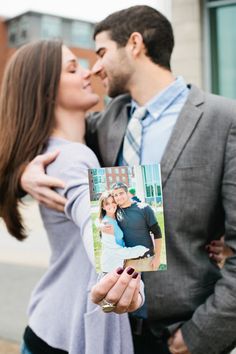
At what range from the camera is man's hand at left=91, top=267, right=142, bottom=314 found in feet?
4.08

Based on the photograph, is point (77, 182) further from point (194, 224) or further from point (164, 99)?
point (164, 99)

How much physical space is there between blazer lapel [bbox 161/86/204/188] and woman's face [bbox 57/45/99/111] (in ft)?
1.45

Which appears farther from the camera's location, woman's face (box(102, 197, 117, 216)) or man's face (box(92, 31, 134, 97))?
man's face (box(92, 31, 134, 97))

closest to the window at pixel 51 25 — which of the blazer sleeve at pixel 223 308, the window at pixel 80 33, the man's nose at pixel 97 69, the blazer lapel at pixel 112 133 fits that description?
the window at pixel 80 33

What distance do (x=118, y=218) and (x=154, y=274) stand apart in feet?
2.19

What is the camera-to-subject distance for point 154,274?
189 cm

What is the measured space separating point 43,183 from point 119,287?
0.67 metres

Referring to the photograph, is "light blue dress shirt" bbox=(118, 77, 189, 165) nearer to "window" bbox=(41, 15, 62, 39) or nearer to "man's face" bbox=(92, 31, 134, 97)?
"man's face" bbox=(92, 31, 134, 97)

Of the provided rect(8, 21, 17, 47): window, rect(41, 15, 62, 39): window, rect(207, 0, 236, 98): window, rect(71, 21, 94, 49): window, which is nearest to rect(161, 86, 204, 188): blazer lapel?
rect(207, 0, 236, 98): window

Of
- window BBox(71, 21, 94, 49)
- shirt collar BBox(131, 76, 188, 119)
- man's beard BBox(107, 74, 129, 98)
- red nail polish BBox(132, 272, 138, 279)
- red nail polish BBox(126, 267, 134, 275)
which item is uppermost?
window BBox(71, 21, 94, 49)

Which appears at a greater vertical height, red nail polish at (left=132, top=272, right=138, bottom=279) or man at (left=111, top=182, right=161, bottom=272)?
man at (left=111, top=182, right=161, bottom=272)

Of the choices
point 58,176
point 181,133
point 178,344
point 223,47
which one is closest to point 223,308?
point 178,344

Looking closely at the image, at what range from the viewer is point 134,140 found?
6.63 feet

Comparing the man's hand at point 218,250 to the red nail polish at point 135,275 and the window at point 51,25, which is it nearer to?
the red nail polish at point 135,275
